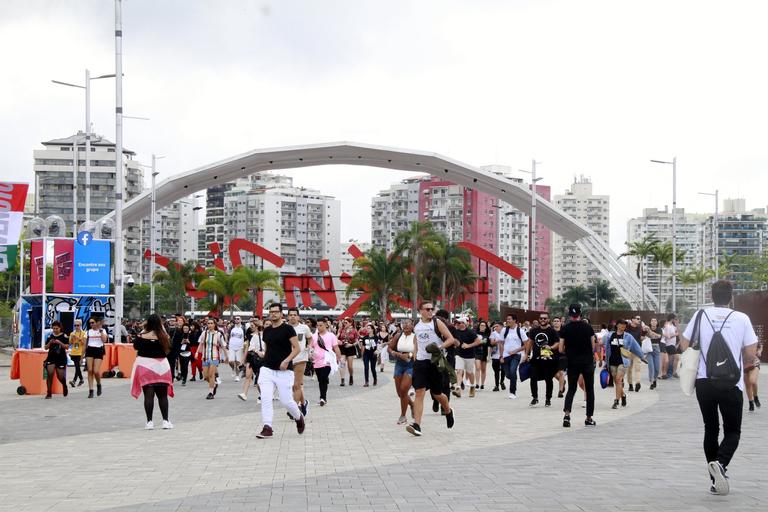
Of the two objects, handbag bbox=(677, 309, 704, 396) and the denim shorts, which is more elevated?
handbag bbox=(677, 309, 704, 396)

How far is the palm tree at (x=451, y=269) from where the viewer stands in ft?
269

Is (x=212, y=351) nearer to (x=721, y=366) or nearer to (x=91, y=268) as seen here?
(x=91, y=268)

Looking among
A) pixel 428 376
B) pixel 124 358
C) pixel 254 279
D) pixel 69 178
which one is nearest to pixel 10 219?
pixel 124 358

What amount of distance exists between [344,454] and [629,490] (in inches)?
152

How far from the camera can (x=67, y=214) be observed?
145 m

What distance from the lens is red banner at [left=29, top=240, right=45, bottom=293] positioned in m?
31.5

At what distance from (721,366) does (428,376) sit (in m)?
5.90

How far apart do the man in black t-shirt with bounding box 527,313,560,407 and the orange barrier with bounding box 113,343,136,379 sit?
45.6 ft

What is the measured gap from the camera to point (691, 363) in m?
8.85

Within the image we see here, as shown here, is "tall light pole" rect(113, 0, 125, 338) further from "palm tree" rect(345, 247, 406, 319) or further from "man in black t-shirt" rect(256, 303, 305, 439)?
"palm tree" rect(345, 247, 406, 319)

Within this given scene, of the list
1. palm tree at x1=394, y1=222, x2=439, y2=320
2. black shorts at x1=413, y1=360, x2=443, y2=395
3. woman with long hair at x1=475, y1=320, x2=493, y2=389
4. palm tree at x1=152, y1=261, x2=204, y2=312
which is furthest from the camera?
palm tree at x1=152, y1=261, x2=204, y2=312

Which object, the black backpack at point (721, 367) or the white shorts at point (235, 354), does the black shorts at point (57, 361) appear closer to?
the white shorts at point (235, 354)

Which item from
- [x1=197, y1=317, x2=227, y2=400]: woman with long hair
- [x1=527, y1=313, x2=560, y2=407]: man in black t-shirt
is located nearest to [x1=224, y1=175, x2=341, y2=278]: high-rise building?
[x1=197, y1=317, x2=227, y2=400]: woman with long hair

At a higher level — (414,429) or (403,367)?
(403,367)
